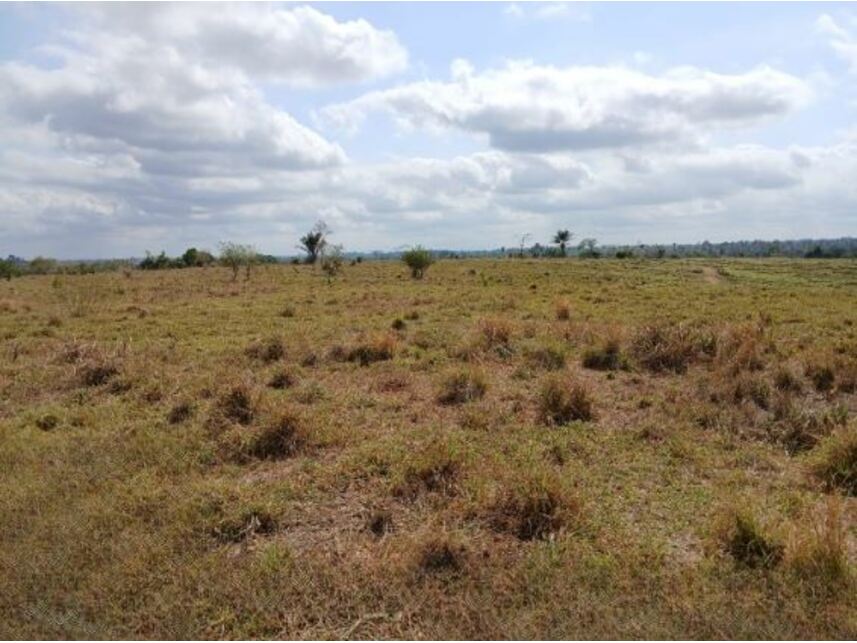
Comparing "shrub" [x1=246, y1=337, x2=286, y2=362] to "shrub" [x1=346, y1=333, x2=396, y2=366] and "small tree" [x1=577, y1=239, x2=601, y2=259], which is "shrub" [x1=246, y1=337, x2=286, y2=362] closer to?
"shrub" [x1=346, y1=333, x2=396, y2=366]

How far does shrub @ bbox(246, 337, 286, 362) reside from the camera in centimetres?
1362

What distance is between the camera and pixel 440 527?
5348 mm

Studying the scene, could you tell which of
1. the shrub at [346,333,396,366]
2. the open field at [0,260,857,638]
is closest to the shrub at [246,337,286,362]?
the open field at [0,260,857,638]

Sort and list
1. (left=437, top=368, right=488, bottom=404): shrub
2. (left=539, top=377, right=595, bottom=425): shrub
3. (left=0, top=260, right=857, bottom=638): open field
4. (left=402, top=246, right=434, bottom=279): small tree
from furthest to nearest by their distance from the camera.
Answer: (left=402, top=246, right=434, bottom=279): small tree → (left=437, top=368, right=488, bottom=404): shrub → (left=539, top=377, right=595, bottom=425): shrub → (left=0, top=260, right=857, bottom=638): open field

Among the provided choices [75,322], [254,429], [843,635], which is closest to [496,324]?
[254,429]

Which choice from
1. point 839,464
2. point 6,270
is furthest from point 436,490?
point 6,270

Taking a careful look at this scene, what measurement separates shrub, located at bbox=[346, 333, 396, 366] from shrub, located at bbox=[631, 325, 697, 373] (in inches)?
198

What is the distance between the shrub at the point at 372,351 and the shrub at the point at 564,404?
501cm

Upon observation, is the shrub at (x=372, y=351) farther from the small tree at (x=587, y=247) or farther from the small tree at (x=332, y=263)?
the small tree at (x=587, y=247)

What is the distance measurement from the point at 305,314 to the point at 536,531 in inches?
709

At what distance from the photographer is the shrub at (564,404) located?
8.66 metres

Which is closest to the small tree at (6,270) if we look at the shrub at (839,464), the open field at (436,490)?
the open field at (436,490)

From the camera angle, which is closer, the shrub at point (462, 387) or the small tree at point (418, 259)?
the shrub at point (462, 387)

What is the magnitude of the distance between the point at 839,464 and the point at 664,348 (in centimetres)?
573
